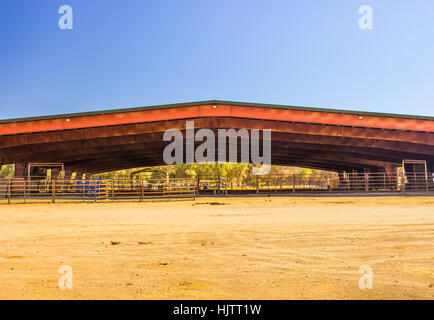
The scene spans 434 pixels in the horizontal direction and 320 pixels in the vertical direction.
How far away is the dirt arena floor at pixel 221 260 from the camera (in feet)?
12.7

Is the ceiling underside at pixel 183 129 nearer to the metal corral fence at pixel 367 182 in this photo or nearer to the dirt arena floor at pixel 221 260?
the metal corral fence at pixel 367 182

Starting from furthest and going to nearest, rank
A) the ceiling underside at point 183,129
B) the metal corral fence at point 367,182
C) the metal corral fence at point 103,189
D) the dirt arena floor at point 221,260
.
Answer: the metal corral fence at point 367,182, the ceiling underside at point 183,129, the metal corral fence at point 103,189, the dirt arena floor at point 221,260

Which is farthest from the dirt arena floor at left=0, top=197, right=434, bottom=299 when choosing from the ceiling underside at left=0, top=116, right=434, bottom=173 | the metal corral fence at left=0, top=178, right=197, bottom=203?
the ceiling underside at left=0, top=116, right=434, bottom=173

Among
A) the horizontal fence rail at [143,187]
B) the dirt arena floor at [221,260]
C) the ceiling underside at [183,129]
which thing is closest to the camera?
the dirt arena floor at [221,260]

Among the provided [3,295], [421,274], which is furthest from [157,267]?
[421,274]

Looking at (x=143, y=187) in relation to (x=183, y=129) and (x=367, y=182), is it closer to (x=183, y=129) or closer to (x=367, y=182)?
(x=183, y=129)

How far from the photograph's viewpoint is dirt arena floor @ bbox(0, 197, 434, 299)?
152 inches

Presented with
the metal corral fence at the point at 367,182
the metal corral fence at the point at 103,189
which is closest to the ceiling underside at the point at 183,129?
the metal corral fence at the point at 367,182

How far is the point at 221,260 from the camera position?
5.28m

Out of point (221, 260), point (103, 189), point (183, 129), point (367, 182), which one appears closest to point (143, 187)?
point (103, 189)

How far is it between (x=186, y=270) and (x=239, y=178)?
75.0 m

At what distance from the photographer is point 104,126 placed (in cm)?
2292

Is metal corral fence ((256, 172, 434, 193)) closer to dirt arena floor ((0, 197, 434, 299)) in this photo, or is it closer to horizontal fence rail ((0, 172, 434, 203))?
horizontal fence rail ((0, 172, 434, 203))
